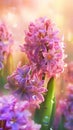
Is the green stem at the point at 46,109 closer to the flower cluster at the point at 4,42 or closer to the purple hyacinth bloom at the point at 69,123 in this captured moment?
the purple hyacinth bloom at the point at 69,123

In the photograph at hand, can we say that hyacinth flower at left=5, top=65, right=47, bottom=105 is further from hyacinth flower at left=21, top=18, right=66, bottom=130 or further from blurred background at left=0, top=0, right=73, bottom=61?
blurred background at left=0, top=0, right=73, bottom=61

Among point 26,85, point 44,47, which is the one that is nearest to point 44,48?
point 44,47

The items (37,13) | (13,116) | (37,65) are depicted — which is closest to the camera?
(13,116)

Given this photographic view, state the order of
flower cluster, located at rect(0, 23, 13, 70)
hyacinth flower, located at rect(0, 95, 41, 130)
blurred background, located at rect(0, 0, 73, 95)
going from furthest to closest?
1. blurred background, located at rect(0, 0, 73, 95)
2. flower cluster, located at rect(0, 23, 13, 70)
3. hyacinth flower, located at rect(0, 95, 41, 130)

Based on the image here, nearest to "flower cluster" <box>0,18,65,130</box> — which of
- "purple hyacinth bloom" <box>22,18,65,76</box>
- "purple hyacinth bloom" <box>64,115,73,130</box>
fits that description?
"purple hyacinth bloom" <box>22,18,65,76</box>

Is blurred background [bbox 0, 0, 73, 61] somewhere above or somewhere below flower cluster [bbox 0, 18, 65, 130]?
above

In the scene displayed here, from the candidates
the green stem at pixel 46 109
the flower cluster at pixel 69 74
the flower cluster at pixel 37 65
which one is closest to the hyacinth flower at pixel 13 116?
the flower cluster at pixel 37 65

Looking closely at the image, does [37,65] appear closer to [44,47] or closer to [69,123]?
[44,47]
